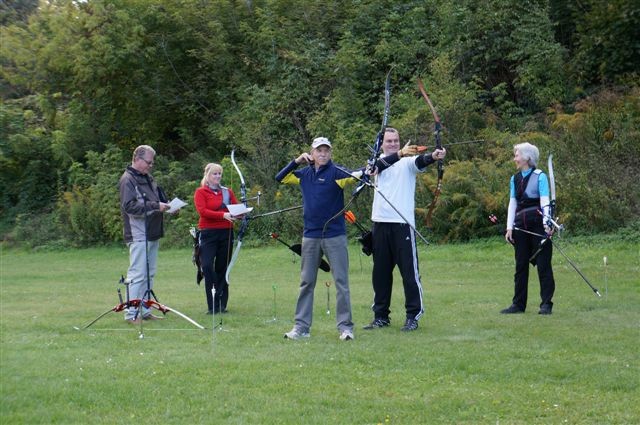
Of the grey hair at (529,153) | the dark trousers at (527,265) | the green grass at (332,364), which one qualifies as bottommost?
the green grass at (332,364)

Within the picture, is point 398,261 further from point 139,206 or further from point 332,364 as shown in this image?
point 139,206

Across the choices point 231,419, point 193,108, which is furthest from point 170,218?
point 231,419

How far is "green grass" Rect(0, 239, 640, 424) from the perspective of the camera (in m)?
6.83

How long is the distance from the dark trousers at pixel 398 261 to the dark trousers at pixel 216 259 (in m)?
2.55

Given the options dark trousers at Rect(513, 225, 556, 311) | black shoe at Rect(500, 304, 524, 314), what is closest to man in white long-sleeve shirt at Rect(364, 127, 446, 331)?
black shoe at Rect(500, 304, 524, 314)

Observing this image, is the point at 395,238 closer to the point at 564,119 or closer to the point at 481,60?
the point at 564,119

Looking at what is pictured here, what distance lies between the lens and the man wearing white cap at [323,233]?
9695mm

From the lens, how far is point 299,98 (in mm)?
27828

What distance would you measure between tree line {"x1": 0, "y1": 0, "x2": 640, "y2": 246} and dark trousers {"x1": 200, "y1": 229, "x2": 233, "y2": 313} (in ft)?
28.1

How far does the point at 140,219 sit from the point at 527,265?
15.6 feet

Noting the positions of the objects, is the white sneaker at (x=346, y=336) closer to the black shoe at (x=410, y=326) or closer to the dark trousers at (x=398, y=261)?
the black shoe at (x=410, y=326)

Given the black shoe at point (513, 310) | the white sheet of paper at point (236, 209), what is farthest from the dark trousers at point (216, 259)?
the black shoe at point (513, 310)

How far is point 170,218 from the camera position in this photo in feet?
82.6

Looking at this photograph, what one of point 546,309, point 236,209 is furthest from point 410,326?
point 236,209
